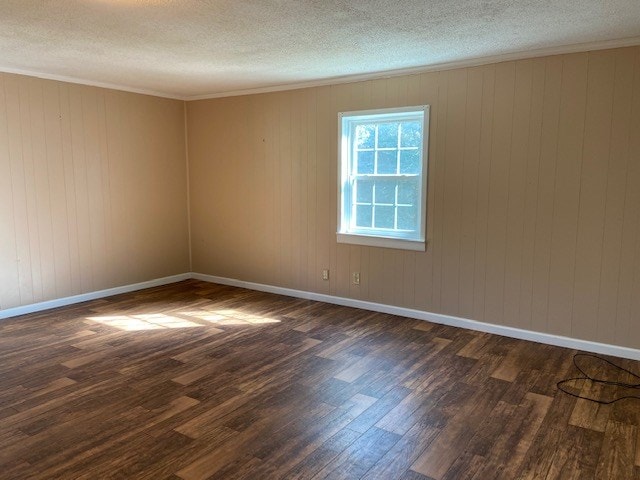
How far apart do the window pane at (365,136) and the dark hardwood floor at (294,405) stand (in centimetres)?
177

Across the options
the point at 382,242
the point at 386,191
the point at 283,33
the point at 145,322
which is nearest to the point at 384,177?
the point at 386,191

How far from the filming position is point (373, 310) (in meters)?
5.00

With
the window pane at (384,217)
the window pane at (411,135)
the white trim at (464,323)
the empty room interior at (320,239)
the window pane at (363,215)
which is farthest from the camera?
the window pane at (363,215)

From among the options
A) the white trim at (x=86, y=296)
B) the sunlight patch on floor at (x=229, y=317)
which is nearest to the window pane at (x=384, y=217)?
the sunlight patch on floor at (x=229, y=317)

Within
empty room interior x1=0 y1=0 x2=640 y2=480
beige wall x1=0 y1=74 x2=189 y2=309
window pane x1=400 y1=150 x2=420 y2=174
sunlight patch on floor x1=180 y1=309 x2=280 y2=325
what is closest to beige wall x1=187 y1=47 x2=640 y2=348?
empty room interior x1=0 y1=0 x2=640 y2=480

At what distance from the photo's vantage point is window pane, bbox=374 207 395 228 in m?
4.86

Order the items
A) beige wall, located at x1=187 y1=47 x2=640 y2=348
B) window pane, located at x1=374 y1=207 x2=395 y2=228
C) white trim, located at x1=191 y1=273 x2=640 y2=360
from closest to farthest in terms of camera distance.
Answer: beige wall, located at x1=187 y1=47 x2=640 y2=348
white trim, located at x1=191 y1=273 x2=640 y2=360
window pane, located at x1=374 y1=207 x2=395 y2=228

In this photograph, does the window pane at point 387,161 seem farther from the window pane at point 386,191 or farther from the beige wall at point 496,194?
the beige wall at point 496,194

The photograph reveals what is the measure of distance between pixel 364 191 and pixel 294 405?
2601 millimetres

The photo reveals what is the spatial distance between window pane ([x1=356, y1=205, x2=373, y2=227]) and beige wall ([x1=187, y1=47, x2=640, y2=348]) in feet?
0.81

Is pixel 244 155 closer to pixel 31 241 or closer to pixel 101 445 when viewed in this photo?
pixel 31 241

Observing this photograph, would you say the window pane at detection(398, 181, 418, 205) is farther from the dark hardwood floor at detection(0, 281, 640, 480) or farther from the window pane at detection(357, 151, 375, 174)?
the dark hardwood floor at detection(0, 281, 640, 480)

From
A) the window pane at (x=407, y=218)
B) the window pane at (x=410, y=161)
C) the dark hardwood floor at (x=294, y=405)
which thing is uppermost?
the window pane at (x=410, y=161)

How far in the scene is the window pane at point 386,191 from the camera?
480 centimetres
